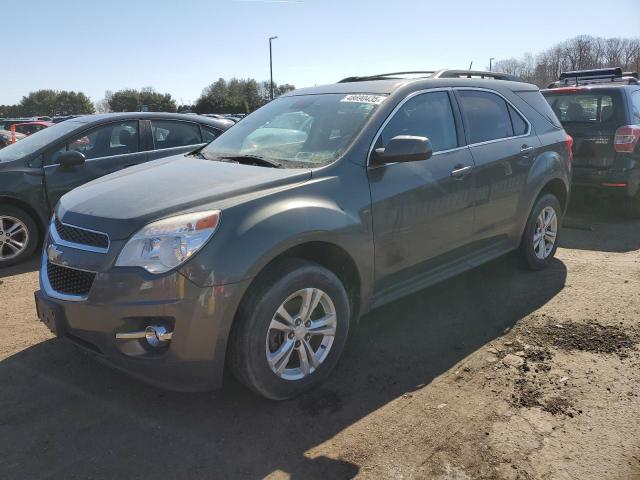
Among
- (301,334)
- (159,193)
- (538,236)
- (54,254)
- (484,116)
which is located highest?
(484,116)

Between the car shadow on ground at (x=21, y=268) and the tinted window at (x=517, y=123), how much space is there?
16.5 ft

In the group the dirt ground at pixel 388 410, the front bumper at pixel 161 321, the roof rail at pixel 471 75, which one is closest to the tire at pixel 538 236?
the dirt ground at pixel 388 410

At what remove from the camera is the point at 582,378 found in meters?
3.33

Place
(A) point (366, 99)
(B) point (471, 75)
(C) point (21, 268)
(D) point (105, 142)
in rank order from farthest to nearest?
(D) point (105, 142), (C) point (21, 268), (B) point (471, 75), (A) point (366, 99)

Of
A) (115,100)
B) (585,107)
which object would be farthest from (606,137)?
(115,100)

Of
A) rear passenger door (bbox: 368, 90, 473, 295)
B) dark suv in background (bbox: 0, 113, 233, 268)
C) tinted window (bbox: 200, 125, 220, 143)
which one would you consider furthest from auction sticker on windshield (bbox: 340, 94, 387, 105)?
tinted window (bbox: 200, 125, 220, 143)

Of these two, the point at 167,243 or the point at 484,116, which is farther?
the point at 484,116

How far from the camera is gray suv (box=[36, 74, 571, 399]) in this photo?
2.69 m

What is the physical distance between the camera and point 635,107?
7145mm

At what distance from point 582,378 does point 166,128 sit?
5.45 meters

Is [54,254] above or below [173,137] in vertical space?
below

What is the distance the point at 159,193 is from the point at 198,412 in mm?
1266

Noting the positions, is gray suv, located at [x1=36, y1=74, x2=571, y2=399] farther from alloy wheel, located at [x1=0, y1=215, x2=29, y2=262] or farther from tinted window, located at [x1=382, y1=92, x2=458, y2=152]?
alloy wheel, located at [x1=0, y1=215, x2=29, y2=262]

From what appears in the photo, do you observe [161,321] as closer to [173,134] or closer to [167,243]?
[167,243]
